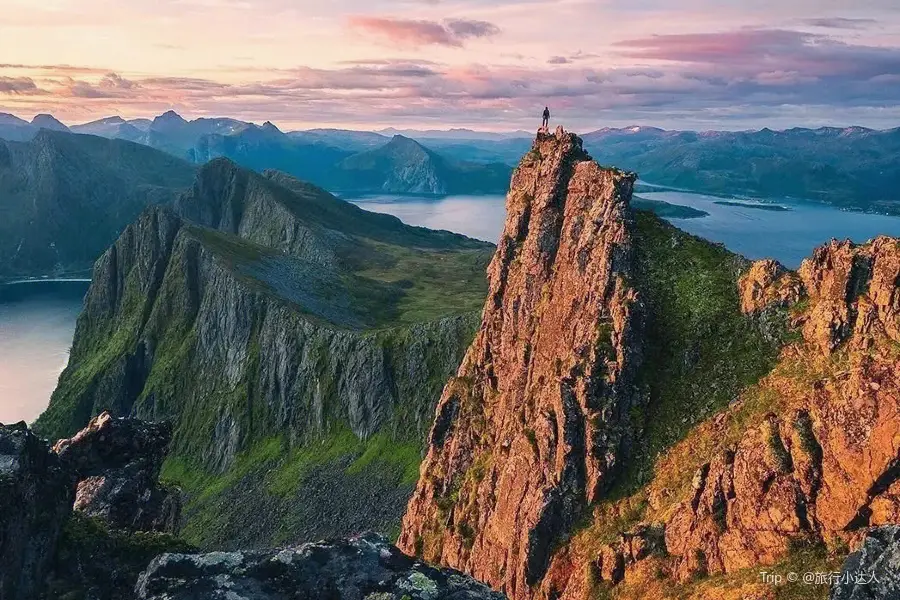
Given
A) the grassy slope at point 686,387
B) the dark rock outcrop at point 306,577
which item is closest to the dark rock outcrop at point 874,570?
the dark rock outcrop at point 306,577

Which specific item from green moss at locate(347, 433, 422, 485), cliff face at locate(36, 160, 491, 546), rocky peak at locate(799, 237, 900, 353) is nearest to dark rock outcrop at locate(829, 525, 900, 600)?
rocky peak at locate(799, 237, 900, 353)

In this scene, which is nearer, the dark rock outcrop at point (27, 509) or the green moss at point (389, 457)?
the dark rock outcrop at point (27, 509)

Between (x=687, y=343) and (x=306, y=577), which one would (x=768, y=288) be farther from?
(x=306, y=577)

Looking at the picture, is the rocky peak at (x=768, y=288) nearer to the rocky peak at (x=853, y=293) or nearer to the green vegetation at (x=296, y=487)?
the rocky peak at (x=853, y=293)

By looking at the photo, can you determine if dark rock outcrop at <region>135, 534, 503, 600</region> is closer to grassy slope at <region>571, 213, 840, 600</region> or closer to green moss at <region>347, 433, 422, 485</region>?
grassy slope at <region>571, 213, 840, 600</region>

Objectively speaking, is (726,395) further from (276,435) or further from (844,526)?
(276,435)

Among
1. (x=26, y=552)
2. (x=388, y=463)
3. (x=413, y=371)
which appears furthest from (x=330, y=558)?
(x=413, y=371)

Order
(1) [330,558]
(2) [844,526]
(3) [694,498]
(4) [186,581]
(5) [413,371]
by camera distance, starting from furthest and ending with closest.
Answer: (5) [413,371], (3) [694,498], (2) [844,526], (1) [330,558], (4) [186,581]
